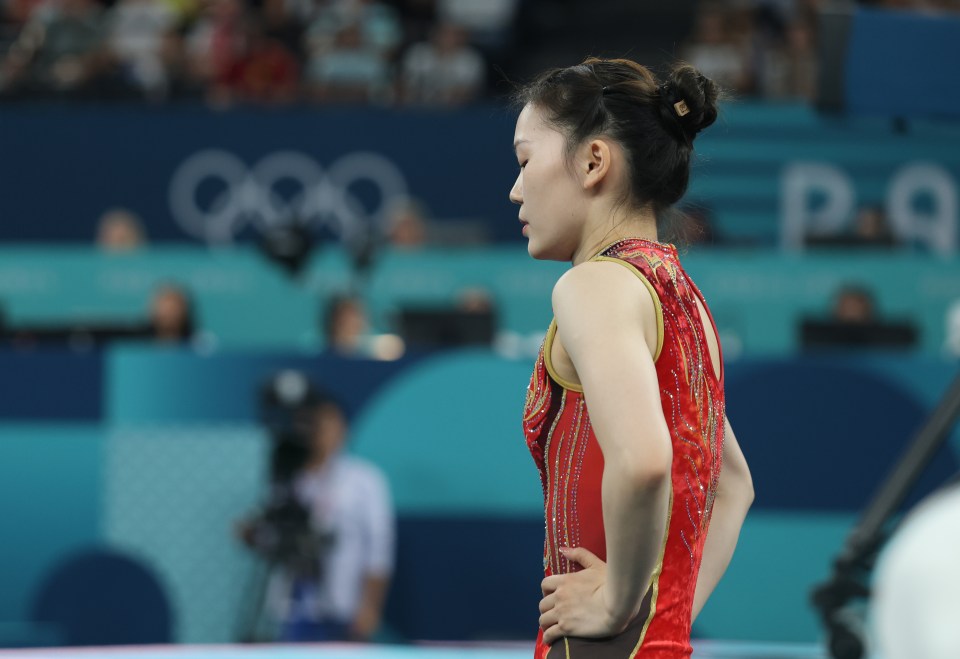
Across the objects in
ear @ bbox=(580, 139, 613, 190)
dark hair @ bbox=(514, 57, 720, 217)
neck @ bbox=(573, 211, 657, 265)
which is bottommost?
neck @ bbox=(573, 211, 657, 265)

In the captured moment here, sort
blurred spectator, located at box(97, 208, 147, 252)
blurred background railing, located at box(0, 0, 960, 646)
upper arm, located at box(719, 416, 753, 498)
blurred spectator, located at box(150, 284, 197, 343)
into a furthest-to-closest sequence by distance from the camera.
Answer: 1. blurred spectator, located at box(97, 208, 147, 252)
2. blurred spectator, located at box(150, 284, 197, 343)
3. blurred background railing, located at box(0, 0, 960, 646)
4. upper arm, located at box(719, 416, 753, 498)

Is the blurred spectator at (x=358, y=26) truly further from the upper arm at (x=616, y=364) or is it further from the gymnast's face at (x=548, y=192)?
the upper arm at (x=616, y=364)

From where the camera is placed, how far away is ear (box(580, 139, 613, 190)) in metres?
1.90

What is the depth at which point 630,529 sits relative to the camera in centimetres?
177

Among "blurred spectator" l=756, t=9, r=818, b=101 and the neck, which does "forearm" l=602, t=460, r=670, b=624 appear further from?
"blurred spectator" l=756, t=9, r=818, b=101

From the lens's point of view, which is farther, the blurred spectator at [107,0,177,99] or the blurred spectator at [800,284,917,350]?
the blurred spectator at [107,0,177,99]

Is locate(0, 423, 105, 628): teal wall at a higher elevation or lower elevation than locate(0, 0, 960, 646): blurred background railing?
lower

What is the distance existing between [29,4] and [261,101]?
2.89m

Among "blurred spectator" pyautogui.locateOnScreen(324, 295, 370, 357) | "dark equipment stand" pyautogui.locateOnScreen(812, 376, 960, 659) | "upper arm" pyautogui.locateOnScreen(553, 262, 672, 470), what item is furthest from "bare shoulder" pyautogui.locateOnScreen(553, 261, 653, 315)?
"blurred spectator" pyautogui.locateOnScreen(324, 295, 370, 357)

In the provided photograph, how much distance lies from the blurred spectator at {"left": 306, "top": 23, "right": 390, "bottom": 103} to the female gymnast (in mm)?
8695

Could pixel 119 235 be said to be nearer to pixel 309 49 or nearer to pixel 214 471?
pixel 309 49

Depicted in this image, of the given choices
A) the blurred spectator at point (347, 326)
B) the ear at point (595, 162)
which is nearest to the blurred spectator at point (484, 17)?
the blurred spectator at point (347, 326)

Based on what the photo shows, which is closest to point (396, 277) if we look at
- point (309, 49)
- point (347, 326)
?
point (347, 326)

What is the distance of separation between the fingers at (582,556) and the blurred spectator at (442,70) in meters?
9.00
